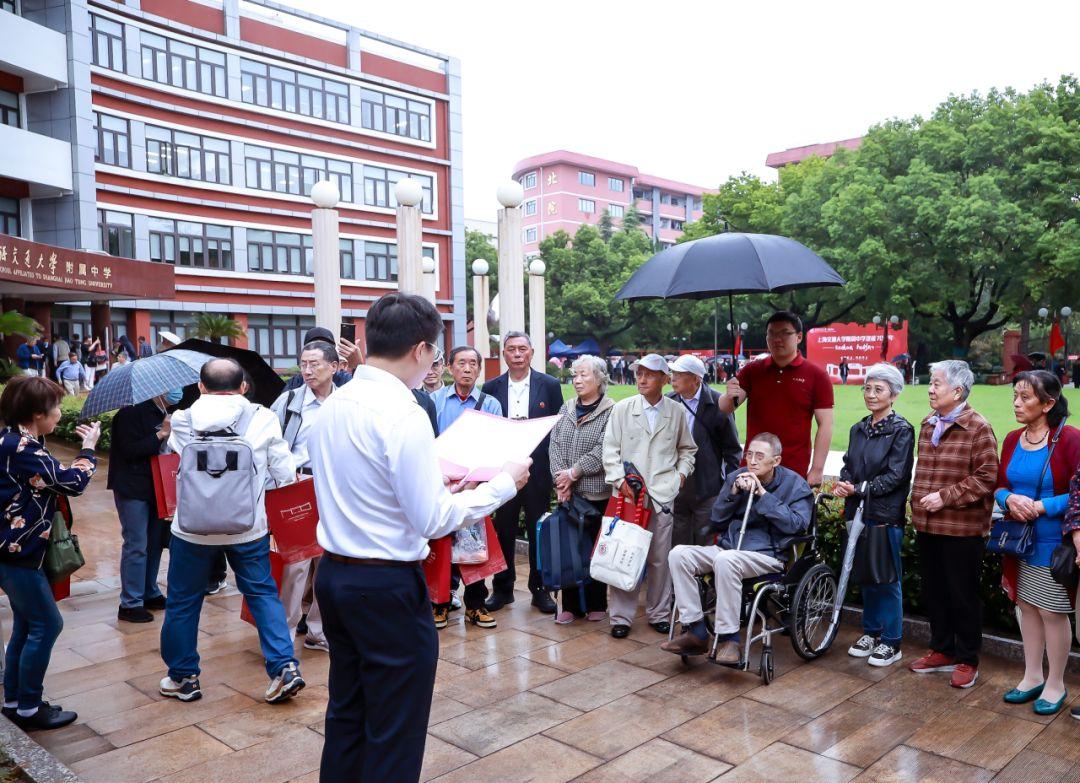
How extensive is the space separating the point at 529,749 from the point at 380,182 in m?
33.6

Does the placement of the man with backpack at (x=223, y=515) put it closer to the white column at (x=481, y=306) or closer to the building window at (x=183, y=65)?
the white column at (x=481, y=306)

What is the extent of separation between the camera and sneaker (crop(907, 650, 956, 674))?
182 inches

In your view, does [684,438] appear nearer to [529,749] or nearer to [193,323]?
[529,749]

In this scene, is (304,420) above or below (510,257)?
below

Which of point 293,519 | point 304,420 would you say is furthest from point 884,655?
point 304,420

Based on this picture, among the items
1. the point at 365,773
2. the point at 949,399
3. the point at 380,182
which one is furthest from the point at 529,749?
the point at 380,182

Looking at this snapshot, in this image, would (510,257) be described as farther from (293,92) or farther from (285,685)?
(293,92)

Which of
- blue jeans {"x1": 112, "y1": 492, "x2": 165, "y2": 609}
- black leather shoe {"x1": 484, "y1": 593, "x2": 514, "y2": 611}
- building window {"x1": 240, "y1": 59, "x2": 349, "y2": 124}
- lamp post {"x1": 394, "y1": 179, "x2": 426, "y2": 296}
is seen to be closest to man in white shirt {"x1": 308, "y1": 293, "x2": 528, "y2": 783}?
black leather shoe {"x1": 484, "y1": 593, "x2": 514, "y2": 611}

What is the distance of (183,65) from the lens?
2881cm

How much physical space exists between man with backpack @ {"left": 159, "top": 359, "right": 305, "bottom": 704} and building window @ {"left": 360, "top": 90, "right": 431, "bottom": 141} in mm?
32283

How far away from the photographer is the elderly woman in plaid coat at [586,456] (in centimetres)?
566

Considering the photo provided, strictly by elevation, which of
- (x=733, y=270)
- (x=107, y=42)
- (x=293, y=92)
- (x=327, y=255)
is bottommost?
(x=733, y=270)

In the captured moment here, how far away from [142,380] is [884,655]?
4.60m

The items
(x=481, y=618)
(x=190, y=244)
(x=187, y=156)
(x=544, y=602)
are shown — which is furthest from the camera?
(x=190, y=244)
